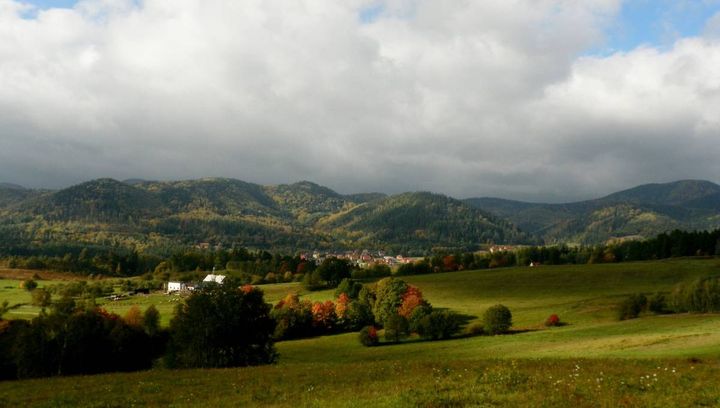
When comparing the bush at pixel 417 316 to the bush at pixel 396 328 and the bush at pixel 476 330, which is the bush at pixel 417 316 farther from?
the bush at pixel 476 330

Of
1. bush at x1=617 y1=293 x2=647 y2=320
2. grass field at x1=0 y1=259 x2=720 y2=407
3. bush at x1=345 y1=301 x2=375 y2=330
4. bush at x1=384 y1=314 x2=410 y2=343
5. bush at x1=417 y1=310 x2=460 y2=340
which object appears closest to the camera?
grass field at x1=0 y1=259 x2=720 y2=407

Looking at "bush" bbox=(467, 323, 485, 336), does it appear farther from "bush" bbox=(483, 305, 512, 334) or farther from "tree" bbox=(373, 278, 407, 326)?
"tree" bbox=(373, 278, 407, 326)

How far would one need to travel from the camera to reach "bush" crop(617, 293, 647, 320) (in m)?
79.2

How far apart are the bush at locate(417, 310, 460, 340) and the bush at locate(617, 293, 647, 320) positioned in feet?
86.1

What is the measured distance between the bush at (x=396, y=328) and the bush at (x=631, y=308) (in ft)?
110

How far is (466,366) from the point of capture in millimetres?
29219

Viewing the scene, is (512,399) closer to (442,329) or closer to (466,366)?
(466,366)

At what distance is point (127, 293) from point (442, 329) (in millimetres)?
123361

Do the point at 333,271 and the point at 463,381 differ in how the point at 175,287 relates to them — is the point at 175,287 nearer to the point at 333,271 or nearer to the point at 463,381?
the point at 333,271

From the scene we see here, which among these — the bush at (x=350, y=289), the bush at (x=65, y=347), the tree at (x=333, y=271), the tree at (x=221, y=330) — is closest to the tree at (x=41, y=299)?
the tree at (x=333, y=271)

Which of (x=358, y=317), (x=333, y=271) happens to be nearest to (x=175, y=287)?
(x=333, y=271)

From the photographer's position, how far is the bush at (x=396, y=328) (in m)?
84.2

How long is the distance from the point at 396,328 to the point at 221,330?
41.1 metres

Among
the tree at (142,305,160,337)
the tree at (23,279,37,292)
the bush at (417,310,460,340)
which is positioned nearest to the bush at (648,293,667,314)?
the bush at (417,310,460,340)
